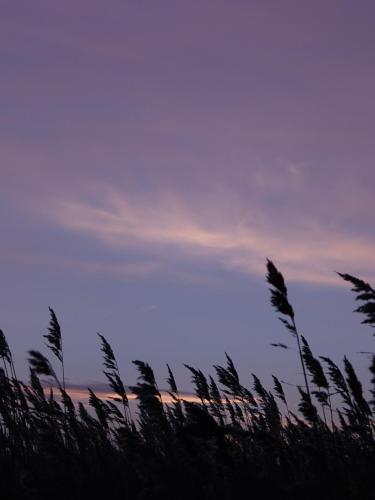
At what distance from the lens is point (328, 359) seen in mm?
8320

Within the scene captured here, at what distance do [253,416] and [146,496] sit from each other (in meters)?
4.06

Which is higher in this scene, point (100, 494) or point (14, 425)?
point (14, 425)

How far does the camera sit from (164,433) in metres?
8.01

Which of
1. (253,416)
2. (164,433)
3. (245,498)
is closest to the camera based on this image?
(245,498)

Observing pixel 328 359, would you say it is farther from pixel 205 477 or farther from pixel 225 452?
pixel 225 452

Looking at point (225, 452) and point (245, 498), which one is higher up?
point (225, 452)

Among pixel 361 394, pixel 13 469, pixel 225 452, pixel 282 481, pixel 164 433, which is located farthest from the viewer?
pixel 164 433

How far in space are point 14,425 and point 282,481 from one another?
10.6 ft

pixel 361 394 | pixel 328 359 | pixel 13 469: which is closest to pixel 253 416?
pixel 328 359

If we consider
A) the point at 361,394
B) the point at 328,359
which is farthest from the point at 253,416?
the point at 361,394

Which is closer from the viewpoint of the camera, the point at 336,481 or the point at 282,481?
the point at 336,481

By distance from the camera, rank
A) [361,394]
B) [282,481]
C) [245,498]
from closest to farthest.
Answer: [245,498] → [282,481] → [361,394]

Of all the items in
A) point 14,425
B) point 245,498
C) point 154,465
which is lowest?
point 245,498

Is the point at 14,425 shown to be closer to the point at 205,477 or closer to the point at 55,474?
the point at 55,474
